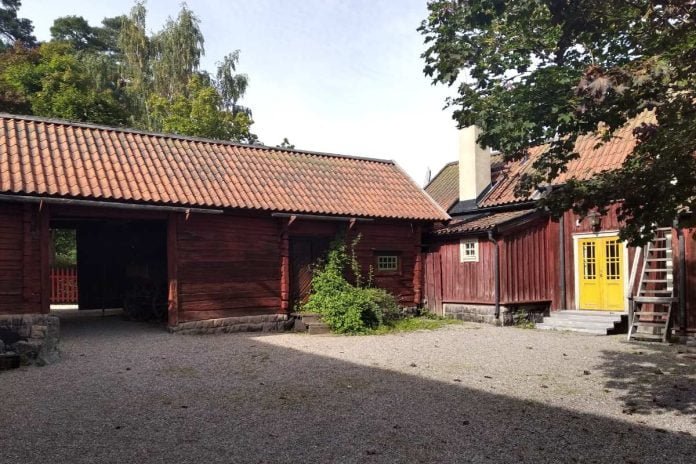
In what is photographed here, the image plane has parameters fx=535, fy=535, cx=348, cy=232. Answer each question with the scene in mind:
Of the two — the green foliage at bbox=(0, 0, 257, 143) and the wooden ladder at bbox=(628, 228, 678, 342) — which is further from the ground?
the green foliage at bbox=(0, 0, 257, 143)

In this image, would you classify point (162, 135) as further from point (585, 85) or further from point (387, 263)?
point (585, 85)

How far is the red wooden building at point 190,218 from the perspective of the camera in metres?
11.2

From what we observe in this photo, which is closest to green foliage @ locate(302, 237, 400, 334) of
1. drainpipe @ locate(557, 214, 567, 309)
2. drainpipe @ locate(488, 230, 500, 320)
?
drainpipe @ locate(488, 230, 500, 320)

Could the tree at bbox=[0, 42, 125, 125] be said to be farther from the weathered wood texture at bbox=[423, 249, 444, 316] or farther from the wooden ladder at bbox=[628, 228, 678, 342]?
the wooden ladder at bbox=[628, 228, 678, 342]

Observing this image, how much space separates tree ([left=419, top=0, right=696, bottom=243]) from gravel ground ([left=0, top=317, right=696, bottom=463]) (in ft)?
7.20

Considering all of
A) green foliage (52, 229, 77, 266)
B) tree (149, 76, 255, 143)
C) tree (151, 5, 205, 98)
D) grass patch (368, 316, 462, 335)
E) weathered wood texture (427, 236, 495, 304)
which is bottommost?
grass patch (368, 316, 462, 335)

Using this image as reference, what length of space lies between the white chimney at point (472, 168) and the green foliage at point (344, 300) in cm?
583

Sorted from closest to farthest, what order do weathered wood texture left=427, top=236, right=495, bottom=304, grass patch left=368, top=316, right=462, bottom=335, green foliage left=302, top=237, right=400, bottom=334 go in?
green foliage left=302, top=237, right=400, bottom=334 → grass patch left=368, top=316, right=462, bottom=335 → weathered wood texture left=427, top=236, right=495, bottom=304

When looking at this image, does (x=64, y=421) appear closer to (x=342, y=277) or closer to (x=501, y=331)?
(x=342, y=277)

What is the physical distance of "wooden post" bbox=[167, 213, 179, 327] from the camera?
12.3 m

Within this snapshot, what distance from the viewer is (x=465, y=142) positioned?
1811 centimetres

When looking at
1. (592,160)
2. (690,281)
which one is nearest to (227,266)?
(690,281)

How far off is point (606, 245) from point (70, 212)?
13344 mm

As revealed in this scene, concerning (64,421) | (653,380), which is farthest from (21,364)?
(653,380)
